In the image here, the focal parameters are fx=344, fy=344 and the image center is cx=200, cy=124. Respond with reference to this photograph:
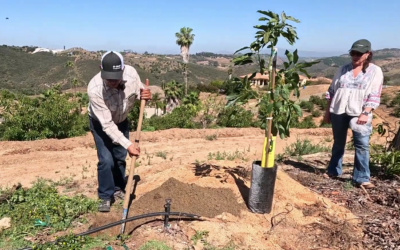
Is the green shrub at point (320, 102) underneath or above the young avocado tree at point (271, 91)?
underneath

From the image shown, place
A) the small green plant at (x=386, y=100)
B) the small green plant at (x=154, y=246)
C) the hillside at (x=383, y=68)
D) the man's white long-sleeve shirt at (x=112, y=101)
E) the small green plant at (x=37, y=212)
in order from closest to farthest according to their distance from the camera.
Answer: the small green plant at (x=154, y=246) → the small green plant at (x=37, y=212) → the man's white long-sleeve shirt at (x=112, y=101) → the small green plant at (x=386, y=100) → the hillside at (x=383, y=68)

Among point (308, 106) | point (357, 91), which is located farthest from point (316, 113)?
point (357, 91)

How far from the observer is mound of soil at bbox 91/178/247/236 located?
3168 mm

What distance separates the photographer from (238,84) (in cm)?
302

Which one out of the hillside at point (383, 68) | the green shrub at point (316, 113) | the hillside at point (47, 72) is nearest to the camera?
the green shrub at point (316, 113)

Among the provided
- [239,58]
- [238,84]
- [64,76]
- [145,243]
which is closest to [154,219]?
[145,243]

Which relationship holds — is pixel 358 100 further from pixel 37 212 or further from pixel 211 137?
pixel 211 137

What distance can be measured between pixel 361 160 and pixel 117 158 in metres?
2.63

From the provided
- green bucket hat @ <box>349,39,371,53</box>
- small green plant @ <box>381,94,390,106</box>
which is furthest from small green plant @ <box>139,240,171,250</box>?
small green plant @ <box>381,94,390,106</box>

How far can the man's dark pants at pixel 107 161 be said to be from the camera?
329 cm

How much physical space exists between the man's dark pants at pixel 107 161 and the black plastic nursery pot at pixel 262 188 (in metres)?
1.37

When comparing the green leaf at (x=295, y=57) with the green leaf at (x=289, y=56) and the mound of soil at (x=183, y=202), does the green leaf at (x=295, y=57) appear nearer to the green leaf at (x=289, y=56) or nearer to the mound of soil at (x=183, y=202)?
the green leaf at (x=289, y=56)

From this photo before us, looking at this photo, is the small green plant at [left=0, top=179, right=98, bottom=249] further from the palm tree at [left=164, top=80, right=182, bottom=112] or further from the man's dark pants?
the palm tree at [left=164, top=80, right=182, bottom=112]

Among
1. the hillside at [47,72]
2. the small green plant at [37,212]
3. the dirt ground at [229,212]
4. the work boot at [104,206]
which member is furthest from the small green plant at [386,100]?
the hillside at [47,72]
